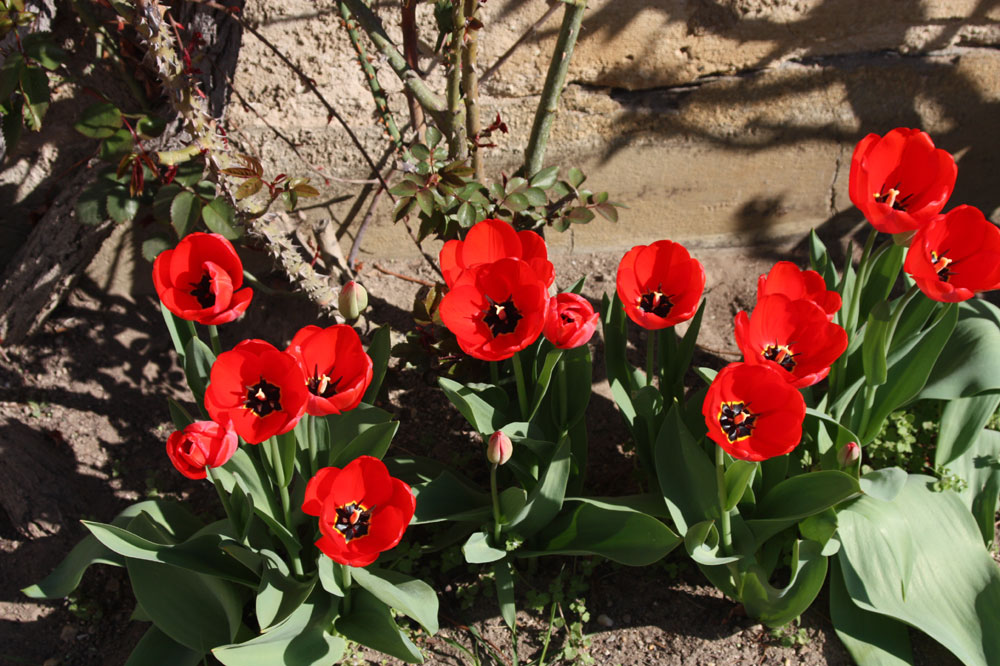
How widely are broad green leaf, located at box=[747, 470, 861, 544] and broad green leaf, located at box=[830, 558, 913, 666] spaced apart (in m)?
0.27

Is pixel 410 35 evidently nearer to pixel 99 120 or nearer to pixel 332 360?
pixel 99 120

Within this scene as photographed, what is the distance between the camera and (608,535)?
195cm

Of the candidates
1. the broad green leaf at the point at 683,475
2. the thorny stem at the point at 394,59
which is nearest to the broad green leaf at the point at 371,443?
the broad green leaf at the point at 683,475

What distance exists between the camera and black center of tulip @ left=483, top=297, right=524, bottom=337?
1680 millimetres

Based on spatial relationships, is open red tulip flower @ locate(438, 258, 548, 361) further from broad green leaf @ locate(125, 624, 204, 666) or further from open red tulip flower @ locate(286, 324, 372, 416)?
broad green leaf @ locate(125, 624, 204, 666)

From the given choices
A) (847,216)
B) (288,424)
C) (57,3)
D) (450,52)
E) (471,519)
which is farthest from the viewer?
(847,216)

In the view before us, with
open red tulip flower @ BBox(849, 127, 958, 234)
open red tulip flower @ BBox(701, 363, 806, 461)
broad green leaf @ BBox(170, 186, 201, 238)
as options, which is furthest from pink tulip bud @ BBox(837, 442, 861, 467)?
broad green leaf @ BBox(170, 186, 201, 238)

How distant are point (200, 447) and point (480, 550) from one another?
72 centimetres

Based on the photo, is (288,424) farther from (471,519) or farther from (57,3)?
(57,3)

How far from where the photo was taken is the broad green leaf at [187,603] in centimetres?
189

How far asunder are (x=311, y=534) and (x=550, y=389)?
71cm

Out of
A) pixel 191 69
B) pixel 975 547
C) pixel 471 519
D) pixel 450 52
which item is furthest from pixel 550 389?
pixel 191 69

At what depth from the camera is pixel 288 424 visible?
1.47 meters

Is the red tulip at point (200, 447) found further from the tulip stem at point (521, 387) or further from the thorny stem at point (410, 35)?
the thorny stem at point (410, 35)
